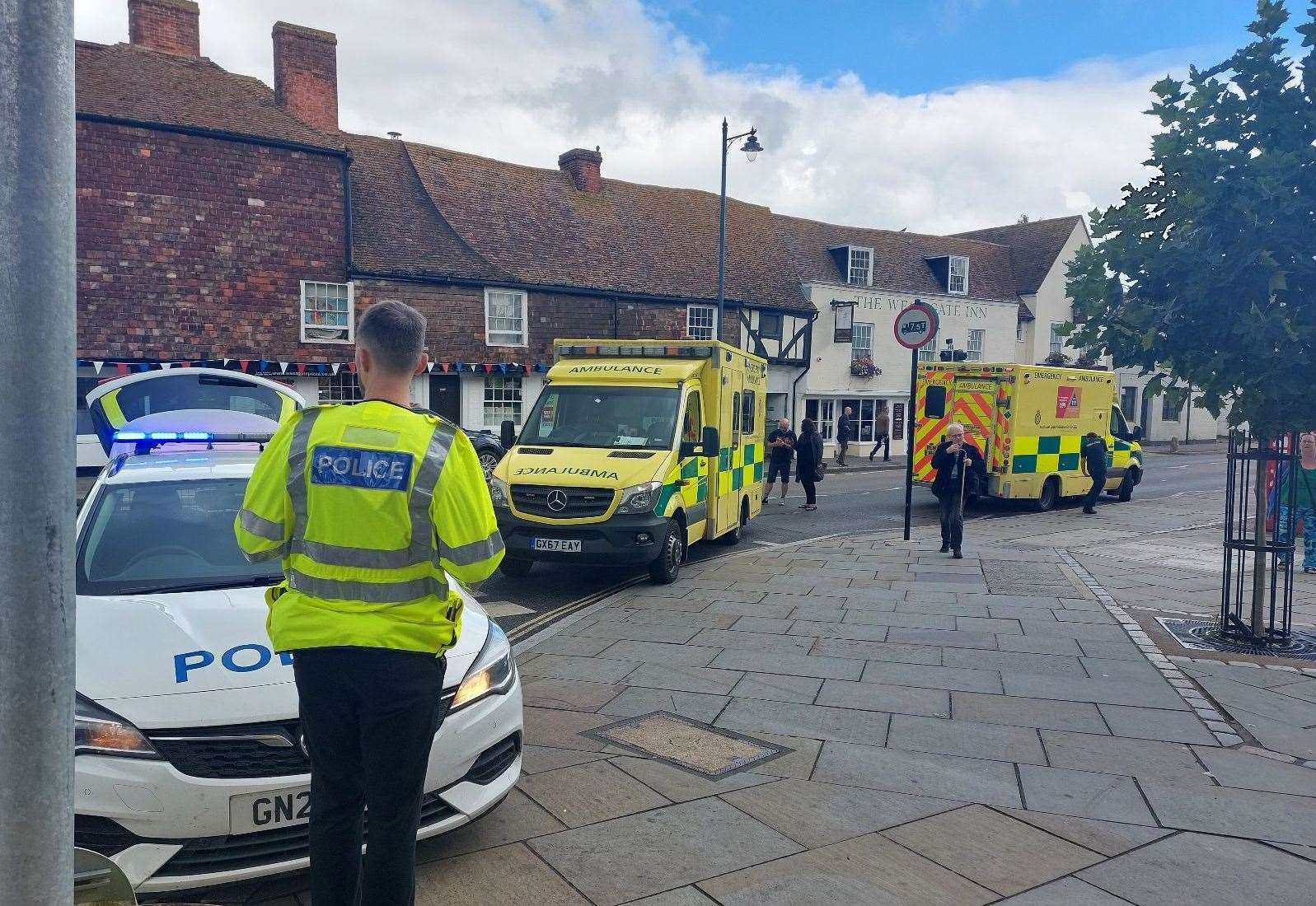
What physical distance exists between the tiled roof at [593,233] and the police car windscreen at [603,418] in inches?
608

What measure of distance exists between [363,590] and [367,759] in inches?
17.9

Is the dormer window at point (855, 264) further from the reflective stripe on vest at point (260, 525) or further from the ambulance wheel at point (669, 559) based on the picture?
the reflective stripe on vest at point (260, 525)

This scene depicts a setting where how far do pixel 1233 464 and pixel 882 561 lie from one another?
178 inches

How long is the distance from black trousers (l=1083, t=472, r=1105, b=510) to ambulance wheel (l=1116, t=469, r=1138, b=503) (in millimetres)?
2255

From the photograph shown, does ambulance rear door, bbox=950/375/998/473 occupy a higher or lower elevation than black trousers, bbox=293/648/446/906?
higher

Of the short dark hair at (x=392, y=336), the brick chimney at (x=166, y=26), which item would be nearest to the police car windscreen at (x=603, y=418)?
the short dark hair at (x=392, y=336)

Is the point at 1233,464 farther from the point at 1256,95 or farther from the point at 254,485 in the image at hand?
the point at 254,485

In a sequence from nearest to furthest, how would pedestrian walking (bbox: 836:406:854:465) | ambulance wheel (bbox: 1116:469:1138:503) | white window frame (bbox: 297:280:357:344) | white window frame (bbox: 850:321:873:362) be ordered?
ambulance wheel (bbox: 1116:469:1138:503) → white window frame (bbox: 297:280:357:344) → pedestrian walking (bbox: 836:406:854:465) → white window frame (bbox: 850:321:873:362)

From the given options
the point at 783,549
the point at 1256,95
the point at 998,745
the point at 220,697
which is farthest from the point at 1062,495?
the point at 220,697

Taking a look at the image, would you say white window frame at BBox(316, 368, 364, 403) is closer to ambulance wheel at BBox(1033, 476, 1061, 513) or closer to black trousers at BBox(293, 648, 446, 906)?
ambulance wheel at BBox(1033, 476, 1061, 513)

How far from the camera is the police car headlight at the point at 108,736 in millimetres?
3125

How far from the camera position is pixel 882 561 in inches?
452

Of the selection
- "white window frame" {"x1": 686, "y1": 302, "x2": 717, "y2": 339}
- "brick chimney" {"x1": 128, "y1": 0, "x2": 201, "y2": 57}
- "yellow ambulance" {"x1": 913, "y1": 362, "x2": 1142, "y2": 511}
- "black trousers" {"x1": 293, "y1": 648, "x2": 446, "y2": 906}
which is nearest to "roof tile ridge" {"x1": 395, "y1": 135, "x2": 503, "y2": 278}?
"brick chimney" {"x1": 128, "y1": 0, "x2": 201, "y2": 57}

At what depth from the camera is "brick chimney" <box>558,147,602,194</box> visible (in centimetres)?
3084
